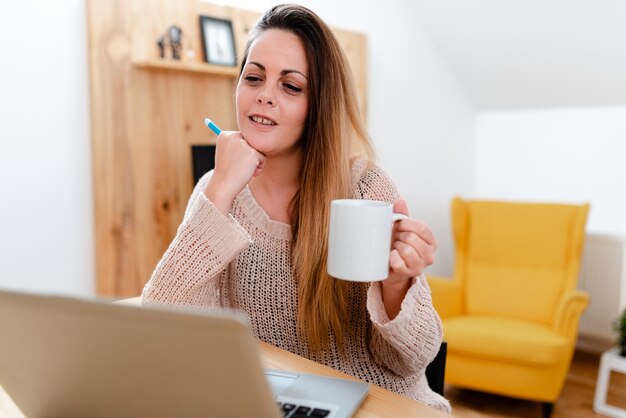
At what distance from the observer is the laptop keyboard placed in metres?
0.76

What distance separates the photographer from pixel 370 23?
3328mm

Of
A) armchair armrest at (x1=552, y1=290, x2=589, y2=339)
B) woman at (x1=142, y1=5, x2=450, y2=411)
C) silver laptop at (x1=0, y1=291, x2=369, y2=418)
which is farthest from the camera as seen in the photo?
armchair armrest at (x1=552, y1=290, x2=589, y2=339)

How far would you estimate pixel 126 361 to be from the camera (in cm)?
61

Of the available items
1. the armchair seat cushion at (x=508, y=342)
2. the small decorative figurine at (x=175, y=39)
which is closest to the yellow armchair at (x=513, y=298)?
the armchair seat cushion at (x=508, y=342)

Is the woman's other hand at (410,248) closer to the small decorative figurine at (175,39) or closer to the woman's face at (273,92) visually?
the woman's face at (273,92)

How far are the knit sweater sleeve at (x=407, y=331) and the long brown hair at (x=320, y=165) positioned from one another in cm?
9

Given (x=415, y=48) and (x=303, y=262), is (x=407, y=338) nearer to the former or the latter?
(x=303, y=262)

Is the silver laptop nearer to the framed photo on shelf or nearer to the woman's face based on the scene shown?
the woman's face

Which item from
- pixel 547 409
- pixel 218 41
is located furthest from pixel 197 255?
pixel 547 409

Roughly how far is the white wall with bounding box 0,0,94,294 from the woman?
3.84ft

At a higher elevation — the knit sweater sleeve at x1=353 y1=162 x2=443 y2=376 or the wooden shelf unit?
the wooden shelf unit

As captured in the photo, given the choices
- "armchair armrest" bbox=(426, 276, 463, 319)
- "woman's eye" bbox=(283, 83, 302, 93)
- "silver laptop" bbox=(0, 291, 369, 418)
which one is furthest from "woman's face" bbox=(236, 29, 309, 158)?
"armchair armrest" bbox=(426, 276, 463, 319)

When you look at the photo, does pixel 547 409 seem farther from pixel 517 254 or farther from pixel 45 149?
pixel 45 149

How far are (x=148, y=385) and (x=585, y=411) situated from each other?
2563 millimetres
